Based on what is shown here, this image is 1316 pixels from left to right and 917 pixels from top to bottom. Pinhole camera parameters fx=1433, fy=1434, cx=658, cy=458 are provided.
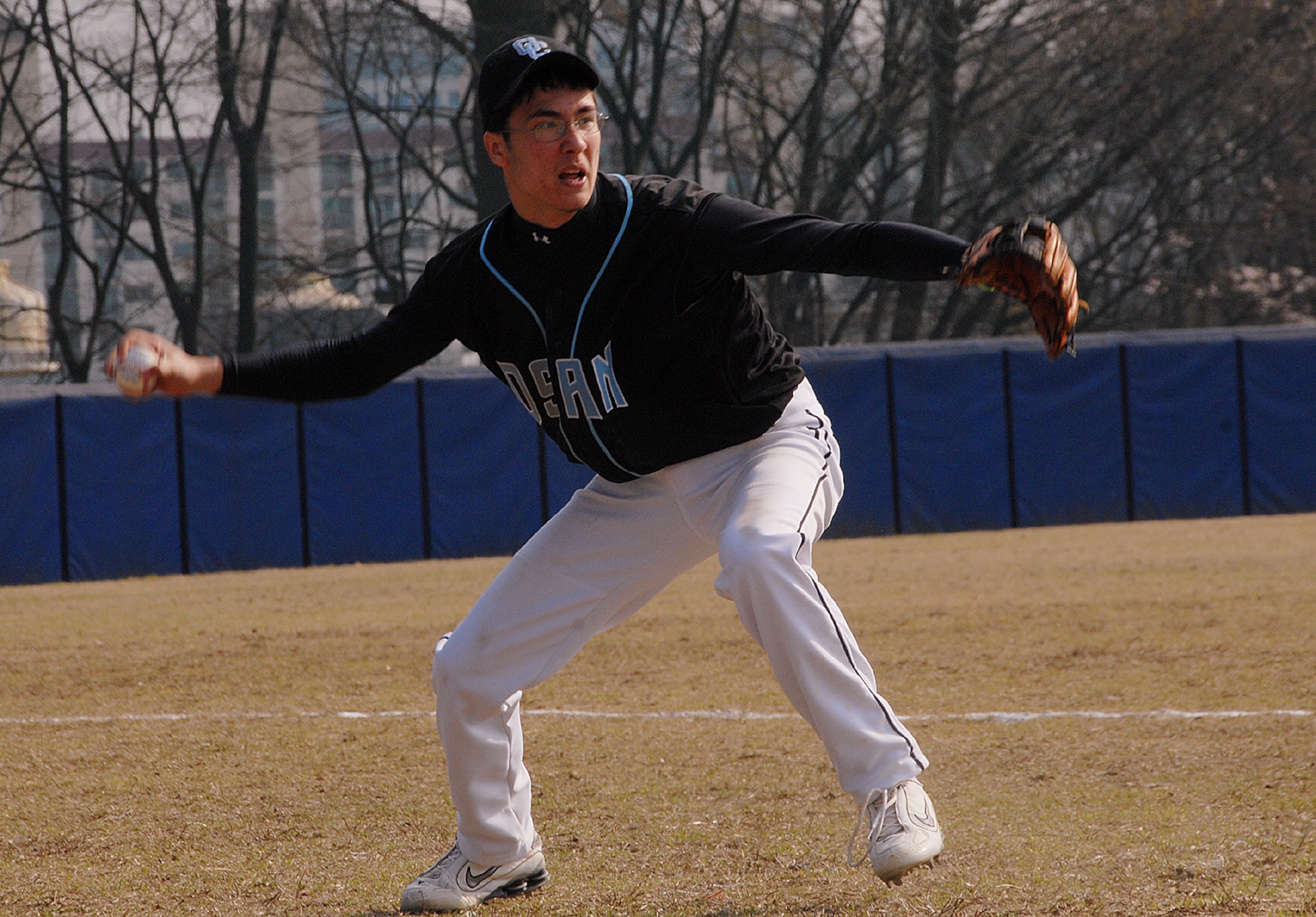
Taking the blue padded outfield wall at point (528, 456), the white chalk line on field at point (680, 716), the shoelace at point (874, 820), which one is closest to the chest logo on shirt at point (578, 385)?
the shoelace at point (874, 820)

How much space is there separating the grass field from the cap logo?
2119mm

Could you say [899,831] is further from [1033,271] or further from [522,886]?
[1033,271]

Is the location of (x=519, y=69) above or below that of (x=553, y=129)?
above

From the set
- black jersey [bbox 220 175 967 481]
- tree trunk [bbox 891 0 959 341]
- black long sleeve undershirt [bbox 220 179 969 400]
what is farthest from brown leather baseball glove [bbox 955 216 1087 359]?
tree trunk [bbox 891 0 959 341]

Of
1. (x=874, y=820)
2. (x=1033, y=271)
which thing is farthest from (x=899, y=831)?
(x=1033, y=271)

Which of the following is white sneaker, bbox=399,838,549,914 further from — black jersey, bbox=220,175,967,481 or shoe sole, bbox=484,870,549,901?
black jersey, bbox=220,175,967,481

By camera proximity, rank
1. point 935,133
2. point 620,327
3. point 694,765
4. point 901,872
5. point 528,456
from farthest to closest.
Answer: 1. point 935,133
2. point 528,456
3. point 694,765
4. point 620,327
5. point 901,872

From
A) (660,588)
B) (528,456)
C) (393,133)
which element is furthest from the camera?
(393,133)

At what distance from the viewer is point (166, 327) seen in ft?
Result: 86.9

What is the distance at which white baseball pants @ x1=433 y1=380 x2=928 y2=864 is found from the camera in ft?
10.8

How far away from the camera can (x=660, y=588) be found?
13.2 feet

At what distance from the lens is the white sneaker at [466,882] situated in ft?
11.8

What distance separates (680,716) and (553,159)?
319 cm

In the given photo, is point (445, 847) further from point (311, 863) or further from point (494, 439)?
point (494, 439)
